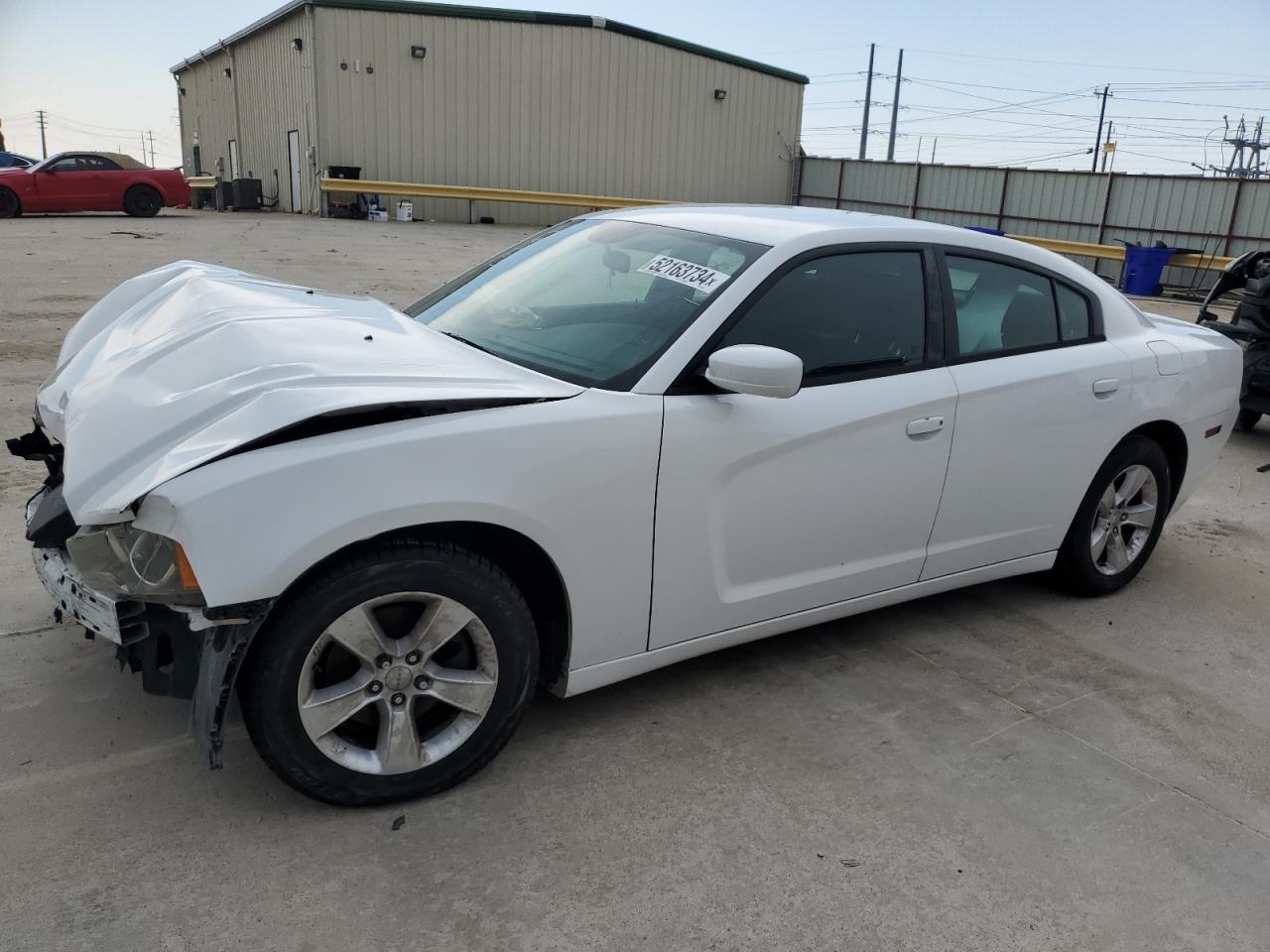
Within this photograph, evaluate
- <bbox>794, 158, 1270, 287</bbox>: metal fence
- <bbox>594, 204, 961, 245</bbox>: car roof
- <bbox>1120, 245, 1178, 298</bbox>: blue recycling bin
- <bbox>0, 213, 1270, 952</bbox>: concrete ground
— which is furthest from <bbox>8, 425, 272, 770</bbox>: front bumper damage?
<bbox>1120, 245, 1178, 298</bbox>: blue recycling bin

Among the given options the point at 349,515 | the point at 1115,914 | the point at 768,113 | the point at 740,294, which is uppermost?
the point at 768,113

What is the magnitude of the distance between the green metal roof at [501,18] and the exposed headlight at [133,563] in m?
25.5

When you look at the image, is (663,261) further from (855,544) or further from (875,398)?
(855,544)

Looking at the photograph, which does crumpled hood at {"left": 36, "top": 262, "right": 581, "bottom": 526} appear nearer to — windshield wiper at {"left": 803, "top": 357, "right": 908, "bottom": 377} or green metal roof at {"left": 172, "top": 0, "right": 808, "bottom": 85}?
windshield wiper at {"left": 803, "top": 357, "right": 908, "bottom": 377}

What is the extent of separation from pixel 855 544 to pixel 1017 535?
921 millimetres

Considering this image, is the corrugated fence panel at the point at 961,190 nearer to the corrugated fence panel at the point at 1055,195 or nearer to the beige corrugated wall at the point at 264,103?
the corrugated fence panel at the point at 1055,195

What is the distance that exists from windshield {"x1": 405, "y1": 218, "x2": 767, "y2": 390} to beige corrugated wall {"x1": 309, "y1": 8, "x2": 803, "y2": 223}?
23562 mm

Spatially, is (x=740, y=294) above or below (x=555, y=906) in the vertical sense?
above

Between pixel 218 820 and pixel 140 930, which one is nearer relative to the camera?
pixel 140 930

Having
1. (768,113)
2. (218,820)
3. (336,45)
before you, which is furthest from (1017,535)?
(768,113)

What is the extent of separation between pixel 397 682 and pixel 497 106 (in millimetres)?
26421

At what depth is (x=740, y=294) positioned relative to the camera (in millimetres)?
3023

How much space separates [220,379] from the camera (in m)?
2.53

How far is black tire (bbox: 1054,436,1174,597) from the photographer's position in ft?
13.3
